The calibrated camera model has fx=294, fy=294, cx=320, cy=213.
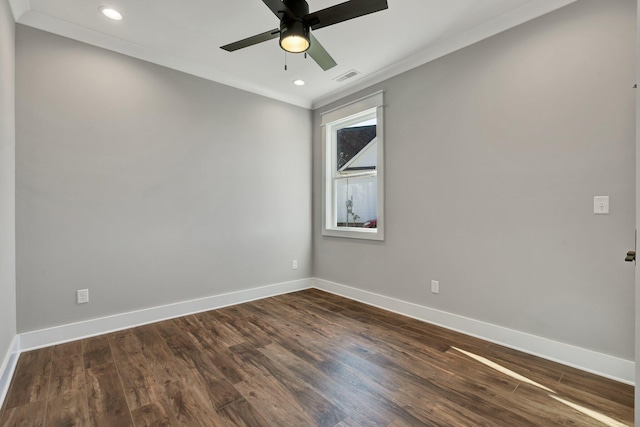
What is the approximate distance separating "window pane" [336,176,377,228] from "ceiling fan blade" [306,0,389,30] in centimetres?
211

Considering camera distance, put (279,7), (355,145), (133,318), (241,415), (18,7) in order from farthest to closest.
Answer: (355,145), (133,318), (18,7), (279,7), (241,415)

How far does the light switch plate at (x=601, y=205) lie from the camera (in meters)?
2.01

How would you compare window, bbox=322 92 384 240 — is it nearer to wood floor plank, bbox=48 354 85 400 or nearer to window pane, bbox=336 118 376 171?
window pane, bbox=336 118 376 171

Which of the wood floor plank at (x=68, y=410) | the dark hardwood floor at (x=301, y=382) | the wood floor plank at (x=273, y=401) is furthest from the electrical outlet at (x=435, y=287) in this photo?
the wood floor plank at (x=68, y=410)

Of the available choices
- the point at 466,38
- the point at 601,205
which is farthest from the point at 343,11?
the point at 601,205

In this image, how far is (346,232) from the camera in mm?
3914

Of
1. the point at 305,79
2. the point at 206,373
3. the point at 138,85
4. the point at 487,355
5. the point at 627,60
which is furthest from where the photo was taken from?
the point at 305,79

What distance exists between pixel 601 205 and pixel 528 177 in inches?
19.1

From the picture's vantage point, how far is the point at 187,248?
3273 mm

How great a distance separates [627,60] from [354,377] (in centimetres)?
279

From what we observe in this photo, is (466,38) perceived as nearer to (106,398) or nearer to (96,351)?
(106,398)

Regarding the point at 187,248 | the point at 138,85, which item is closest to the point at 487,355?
the point at 187,248

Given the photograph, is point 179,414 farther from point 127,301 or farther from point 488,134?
point 488,134

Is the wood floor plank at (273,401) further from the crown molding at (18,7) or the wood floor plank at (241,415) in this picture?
the crown molding at (18,7)
